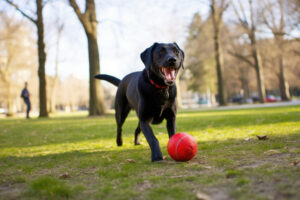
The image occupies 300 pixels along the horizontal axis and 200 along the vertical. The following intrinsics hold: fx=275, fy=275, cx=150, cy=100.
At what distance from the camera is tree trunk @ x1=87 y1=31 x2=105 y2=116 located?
1641cm

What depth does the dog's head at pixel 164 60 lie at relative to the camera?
Answer: 3.90m

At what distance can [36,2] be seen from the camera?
1825 centimetres

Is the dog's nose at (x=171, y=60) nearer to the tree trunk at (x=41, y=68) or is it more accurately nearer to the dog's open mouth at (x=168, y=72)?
the dog's open mouth at (x=168, y=72)

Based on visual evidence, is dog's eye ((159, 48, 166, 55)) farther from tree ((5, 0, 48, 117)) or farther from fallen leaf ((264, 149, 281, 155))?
tree ((5, 0, 48, 117))

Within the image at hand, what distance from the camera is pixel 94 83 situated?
16.4 metres

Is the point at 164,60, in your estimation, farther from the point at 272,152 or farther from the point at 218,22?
the point at 218,22

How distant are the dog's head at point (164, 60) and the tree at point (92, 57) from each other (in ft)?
41.0

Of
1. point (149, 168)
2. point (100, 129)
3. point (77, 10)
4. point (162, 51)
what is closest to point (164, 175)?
point (149, 168)

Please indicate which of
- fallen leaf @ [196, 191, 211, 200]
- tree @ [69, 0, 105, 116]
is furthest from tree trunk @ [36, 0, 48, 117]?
fallen leaf @ [196, 191, 211, 200]

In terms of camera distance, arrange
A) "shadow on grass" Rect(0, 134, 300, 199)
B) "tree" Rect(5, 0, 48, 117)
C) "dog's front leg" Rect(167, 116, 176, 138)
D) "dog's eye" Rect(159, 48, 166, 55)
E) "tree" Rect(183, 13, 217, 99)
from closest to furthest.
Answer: "shadow on grass" Rect(0, 134, 300, 199) < "dog's eye" Rect(159, 48, 166, 55) < "dog's front leg" Rect(167, 116, 176, 138) < "tree" Rect(5, 0, 48, 117) < "tree" Rect(183, 13, 217, 99)

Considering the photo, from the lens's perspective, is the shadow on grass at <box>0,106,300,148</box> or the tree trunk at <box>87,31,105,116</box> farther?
the tree trunk at <box>87,31,105,116</box>

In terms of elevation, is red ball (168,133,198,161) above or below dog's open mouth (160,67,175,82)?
below

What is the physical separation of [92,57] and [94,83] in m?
1.57

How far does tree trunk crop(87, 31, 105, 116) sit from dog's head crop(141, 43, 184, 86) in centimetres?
1246
